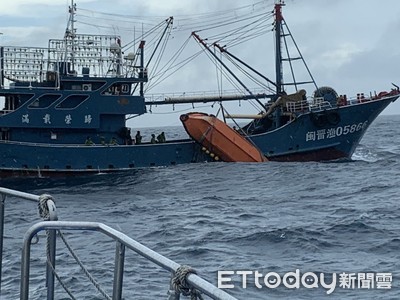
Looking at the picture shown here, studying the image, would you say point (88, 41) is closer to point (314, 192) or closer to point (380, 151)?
point (314, 192)

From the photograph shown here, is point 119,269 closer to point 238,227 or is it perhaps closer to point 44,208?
point 44,208

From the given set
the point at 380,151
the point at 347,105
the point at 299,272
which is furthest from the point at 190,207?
the point at 380,151

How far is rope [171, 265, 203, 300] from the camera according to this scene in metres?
3.56

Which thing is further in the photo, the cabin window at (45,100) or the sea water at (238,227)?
the cabin window at (45,100)

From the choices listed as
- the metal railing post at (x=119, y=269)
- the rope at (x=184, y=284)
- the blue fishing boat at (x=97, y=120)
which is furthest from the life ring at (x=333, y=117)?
the rope at (x=184, y=284)

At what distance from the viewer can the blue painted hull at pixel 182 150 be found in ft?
102

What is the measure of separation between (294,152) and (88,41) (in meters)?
10.2

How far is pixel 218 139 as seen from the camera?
107 ft

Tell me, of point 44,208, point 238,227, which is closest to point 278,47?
point 238,227

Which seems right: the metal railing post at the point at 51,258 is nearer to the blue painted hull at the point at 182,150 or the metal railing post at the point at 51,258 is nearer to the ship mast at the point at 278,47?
the blue painted hull at the point at 182,150

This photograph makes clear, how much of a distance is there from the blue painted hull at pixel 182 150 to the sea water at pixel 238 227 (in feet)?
2.29

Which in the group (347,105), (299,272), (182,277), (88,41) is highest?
(88,41)

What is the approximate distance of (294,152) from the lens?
3456cm

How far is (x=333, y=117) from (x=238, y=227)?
743 inches
